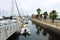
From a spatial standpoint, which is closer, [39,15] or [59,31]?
[59,31]

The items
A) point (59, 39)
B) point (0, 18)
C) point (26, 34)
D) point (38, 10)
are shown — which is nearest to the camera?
point (0, 18)

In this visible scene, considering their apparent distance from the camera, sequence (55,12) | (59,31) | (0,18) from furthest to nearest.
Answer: (55,12) → (59,31) → (0,18)

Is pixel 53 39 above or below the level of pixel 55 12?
below

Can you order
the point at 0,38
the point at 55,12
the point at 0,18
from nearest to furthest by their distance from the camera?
1. the point at 0,38
2. the point at 0,18
3. the point at 55,12

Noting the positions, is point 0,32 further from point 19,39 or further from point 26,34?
point 26,34

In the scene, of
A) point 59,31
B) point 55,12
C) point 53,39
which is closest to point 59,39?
point 53,39

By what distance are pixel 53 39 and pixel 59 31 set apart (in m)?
5.73

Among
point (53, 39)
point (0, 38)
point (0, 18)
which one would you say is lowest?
point (53, 39)

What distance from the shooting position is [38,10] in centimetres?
12056

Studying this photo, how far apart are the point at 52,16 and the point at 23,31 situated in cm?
3275

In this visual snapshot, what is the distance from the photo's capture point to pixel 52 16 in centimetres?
6359

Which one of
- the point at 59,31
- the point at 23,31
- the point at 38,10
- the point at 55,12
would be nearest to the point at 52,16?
the point at 55,12

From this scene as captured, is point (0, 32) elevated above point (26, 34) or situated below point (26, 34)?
above

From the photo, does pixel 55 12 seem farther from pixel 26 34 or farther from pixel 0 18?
pixel 0 18
